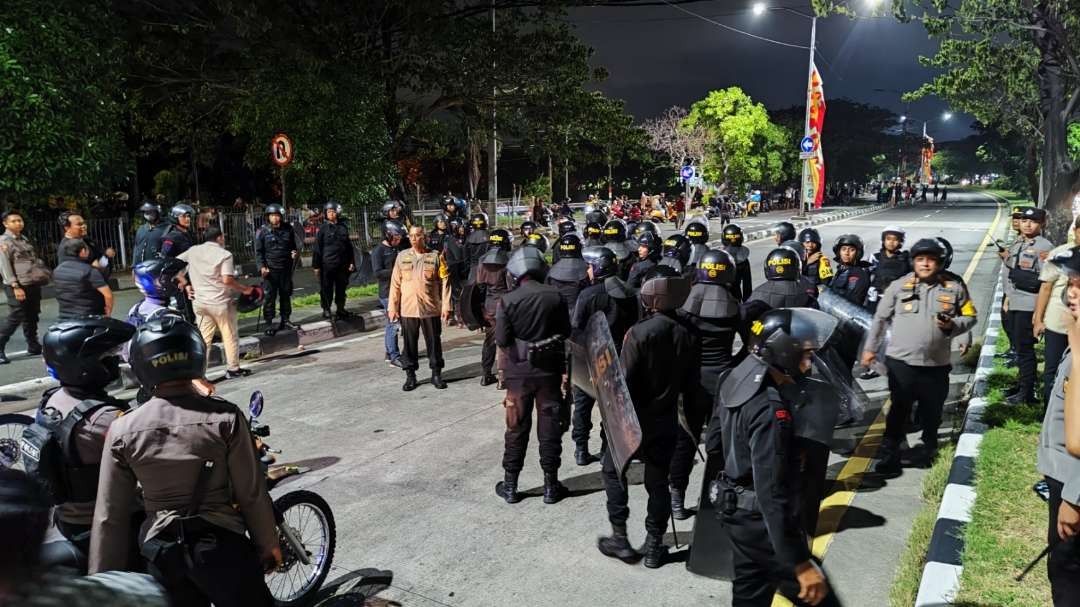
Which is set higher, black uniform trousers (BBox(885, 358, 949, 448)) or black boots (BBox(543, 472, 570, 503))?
black uniform trousers (BBox(885, 358, 949, 448))

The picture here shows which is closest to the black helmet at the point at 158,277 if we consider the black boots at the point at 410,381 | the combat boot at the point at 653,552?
the black boots at the point at 410,381

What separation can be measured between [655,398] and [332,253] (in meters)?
7.73

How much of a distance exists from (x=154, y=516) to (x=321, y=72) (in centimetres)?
1360

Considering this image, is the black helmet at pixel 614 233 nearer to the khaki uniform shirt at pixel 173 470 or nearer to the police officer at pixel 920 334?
the police officer at pixel 920 334

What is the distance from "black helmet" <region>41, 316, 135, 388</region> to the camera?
3084 mm

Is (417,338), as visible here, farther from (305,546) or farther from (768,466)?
(768,466)

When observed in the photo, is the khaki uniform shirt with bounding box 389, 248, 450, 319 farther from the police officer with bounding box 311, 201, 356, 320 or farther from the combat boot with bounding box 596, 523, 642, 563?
the combat boot with bounding box 596, 523, 642, 563

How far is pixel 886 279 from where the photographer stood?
308 inches

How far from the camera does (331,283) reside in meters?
11.4

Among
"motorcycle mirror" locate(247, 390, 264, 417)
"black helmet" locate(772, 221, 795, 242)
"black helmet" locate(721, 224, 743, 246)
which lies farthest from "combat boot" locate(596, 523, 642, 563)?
"black helmet" locate(772, 221, 795, 242)

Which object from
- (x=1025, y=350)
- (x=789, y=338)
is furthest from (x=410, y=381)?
(x=1025, y=350)

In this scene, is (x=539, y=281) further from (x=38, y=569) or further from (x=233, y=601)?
(x=38, y=569)

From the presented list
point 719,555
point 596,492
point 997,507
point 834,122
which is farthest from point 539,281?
point 834,122

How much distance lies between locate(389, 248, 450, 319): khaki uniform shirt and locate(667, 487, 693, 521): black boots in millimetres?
3644
